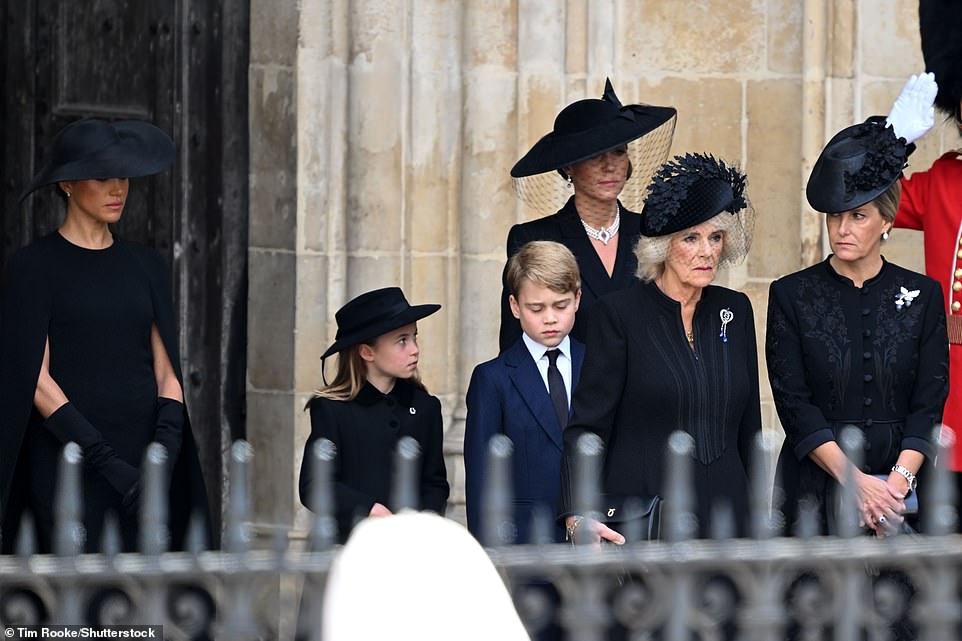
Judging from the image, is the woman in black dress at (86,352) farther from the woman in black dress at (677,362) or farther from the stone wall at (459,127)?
the stone wall at (459,127)

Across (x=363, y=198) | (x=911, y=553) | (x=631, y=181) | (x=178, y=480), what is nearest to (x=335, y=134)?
(x=363, y=198)

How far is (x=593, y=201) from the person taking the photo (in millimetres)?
5453

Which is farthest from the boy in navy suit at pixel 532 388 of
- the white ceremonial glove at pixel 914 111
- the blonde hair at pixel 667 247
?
the white ceremonial glove at pixel 914 111

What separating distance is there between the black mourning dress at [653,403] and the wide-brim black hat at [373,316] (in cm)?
68

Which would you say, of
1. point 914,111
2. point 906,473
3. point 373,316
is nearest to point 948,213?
point 914,111

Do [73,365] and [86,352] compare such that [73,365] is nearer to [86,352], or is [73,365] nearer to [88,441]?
[86,352]

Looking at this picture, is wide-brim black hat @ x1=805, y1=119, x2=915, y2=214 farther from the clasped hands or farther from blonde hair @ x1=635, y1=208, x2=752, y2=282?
the clasped hands

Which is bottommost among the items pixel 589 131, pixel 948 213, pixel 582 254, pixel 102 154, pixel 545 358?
pixel 545 358

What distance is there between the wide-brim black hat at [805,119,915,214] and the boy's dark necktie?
2.43 feet

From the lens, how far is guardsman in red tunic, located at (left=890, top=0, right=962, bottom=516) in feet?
17.0

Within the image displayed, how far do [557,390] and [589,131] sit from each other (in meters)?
0.76

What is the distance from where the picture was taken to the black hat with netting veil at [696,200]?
189 inches

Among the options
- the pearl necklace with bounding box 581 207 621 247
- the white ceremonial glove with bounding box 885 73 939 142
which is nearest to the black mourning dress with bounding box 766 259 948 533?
the white ceremonial glove with bounding box 885 73 939 142

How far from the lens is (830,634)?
4.35m
